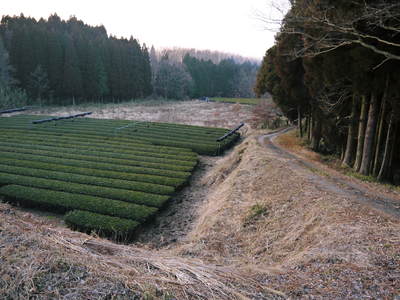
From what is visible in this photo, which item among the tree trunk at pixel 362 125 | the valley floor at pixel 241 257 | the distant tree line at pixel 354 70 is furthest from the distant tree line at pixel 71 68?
the tree trunk at pixel 362 125

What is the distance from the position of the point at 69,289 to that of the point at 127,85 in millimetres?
63426

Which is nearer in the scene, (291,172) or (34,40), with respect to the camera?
(291,172)

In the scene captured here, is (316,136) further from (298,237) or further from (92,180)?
(92,180)

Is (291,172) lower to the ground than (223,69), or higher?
lower

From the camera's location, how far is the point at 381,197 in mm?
9602

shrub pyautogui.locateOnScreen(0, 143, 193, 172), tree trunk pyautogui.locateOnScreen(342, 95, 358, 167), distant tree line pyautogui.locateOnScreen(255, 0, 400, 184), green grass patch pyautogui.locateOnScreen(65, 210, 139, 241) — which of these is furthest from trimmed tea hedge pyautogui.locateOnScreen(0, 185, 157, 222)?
tree trunk pyautogui.locateOnScreen(342, 95, 358, 167)

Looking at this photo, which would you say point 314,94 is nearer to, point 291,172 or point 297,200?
point 291,172

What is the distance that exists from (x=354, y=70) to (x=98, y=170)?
13.4 m

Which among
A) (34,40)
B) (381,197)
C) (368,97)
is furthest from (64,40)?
(381,197)

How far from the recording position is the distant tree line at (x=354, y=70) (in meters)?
10.5

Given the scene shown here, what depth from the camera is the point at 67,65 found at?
2068 inches

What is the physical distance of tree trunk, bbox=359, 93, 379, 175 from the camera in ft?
41.2

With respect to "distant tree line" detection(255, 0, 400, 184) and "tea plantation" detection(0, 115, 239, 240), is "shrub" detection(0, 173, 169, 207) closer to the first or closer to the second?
"tea plantation" detection(0, 115, 239, 240)

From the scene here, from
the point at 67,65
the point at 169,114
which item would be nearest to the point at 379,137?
the point at 169,114
